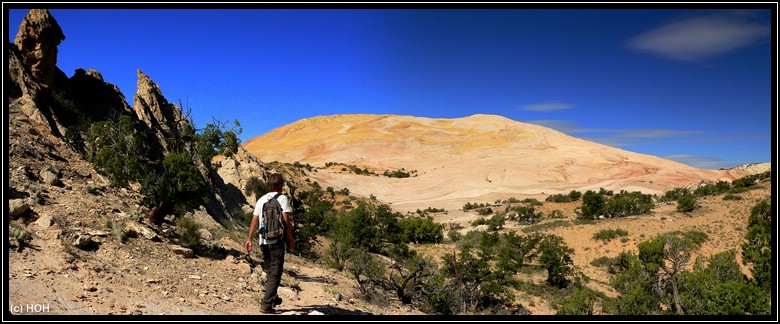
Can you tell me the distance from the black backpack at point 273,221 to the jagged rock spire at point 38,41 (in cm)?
1186

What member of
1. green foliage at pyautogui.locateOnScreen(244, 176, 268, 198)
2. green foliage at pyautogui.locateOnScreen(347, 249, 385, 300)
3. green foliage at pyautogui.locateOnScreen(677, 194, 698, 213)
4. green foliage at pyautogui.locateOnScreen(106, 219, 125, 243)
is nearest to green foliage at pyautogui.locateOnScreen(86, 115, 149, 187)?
green foliage at pyautogui.locateOnScreen(106, 219, 125, 243)

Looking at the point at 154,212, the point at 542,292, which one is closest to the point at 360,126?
the point at 542,292

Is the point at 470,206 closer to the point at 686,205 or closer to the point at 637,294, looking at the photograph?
the point at 686,205

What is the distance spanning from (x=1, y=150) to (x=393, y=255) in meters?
14.7

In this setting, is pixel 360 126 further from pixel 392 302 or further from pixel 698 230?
pixel 392 302

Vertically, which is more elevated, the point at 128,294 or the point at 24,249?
the point at 24,249

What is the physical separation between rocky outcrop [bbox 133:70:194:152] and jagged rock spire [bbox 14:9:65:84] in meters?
4.55

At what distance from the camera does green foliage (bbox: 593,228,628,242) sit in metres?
24.4

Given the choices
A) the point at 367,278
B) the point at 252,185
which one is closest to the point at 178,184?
the point at 367,278

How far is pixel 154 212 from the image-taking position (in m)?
8.66

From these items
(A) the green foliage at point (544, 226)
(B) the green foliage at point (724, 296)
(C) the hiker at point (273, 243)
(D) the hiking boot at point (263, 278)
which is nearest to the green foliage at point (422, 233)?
(A) the green foliage at point (544, 226)

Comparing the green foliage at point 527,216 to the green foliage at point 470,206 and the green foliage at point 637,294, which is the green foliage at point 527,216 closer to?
the green foliage at point 470,206

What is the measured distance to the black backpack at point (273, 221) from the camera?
200 inches

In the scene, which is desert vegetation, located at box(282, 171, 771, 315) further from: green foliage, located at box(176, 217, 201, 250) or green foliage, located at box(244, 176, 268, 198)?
green foliage, located at box(244, 176, 268, 198)
